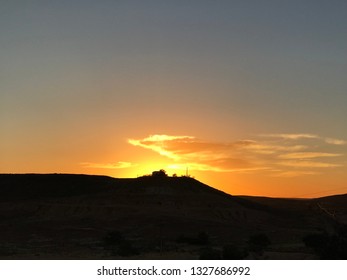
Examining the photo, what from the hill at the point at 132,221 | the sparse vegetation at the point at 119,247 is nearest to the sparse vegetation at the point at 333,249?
the hill at the point at 132,221

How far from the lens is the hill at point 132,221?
32406 mm

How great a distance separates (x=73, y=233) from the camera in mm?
47656

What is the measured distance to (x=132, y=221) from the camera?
63500 millimetres

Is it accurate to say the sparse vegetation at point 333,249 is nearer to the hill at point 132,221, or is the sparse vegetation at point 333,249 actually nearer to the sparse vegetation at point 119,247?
the hill at point 132,221

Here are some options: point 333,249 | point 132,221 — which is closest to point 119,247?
point 333,249

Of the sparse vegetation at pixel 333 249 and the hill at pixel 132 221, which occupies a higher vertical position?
the hill at pixel 132 221

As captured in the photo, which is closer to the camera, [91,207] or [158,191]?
[91,207]

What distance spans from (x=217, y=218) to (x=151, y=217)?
1136 centimetres

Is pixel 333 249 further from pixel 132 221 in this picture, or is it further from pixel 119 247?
pixel 132 221

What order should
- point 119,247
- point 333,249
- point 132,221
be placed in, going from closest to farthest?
point 333,249 < point 119,247 < point 132,221

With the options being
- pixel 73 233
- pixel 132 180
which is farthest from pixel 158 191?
pixel 73 233

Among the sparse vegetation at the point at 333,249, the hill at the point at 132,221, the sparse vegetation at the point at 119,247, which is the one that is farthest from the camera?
the hill at the point at 132,221

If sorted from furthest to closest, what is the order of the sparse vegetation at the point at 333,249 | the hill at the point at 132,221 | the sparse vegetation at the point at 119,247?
the hill at the point at 132,221 → the sparse vegetation at the point at 119,247 → the sparse vegetation at the point at 333,249
